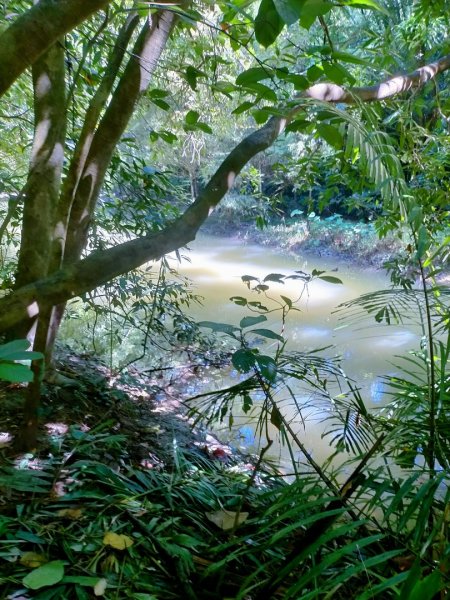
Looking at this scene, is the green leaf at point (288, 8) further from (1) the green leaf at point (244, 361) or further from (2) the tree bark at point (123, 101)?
(2) the tree bark at point (123, 101)

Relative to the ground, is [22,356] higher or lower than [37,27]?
lower

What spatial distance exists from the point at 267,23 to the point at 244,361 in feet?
2.04

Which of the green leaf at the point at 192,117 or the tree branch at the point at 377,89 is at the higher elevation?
the tree branch at the point at 377,89

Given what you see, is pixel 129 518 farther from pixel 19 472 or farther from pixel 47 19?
pixel 47 19

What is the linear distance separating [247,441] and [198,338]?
890mm

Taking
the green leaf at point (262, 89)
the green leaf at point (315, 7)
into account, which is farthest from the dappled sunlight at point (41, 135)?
the green leaf at point (315, 7)

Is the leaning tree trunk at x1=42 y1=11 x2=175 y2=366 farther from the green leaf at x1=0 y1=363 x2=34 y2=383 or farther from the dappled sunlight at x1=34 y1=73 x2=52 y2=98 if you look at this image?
the green leaf at x1=0 y1=363 x2=34 y2=383

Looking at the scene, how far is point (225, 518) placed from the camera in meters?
→ 1.10

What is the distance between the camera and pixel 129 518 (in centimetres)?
102

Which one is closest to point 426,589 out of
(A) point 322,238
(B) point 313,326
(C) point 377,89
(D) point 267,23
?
(D) point 267,23

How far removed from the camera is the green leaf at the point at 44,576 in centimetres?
78

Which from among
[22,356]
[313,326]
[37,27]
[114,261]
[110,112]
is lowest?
[313,326]

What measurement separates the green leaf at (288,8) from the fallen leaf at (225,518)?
100 cm

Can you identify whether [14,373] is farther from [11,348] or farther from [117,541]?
[117,541]
